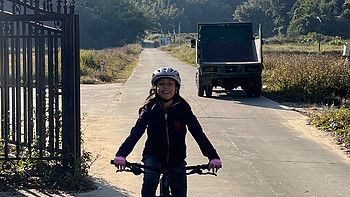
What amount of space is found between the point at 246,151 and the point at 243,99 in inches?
324

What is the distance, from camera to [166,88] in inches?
162

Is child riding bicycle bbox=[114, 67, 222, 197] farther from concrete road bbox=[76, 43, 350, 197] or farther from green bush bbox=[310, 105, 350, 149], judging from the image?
green bush bbox=[310, 105, 350, 149]

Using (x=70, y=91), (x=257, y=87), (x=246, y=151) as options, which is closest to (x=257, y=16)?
(x=257, y=87)

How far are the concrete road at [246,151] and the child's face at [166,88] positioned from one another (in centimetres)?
249

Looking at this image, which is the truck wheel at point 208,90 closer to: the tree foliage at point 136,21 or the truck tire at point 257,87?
the truck tire at point 257,87

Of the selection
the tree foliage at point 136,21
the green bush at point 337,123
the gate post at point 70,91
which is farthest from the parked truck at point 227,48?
the tree foliage at point 136,21

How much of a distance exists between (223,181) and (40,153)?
248 cm

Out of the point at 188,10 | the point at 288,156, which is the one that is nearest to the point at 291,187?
the point at 288,156

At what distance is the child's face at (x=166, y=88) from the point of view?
4113 millimetres

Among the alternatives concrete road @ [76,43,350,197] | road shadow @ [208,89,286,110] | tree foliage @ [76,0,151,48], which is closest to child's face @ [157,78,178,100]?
concrete road @ [76,43,350,197]

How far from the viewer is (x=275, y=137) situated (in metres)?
10.4

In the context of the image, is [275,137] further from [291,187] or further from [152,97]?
[152,97]

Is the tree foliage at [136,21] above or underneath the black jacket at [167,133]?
above

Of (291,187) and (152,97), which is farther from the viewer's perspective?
(291,187)
